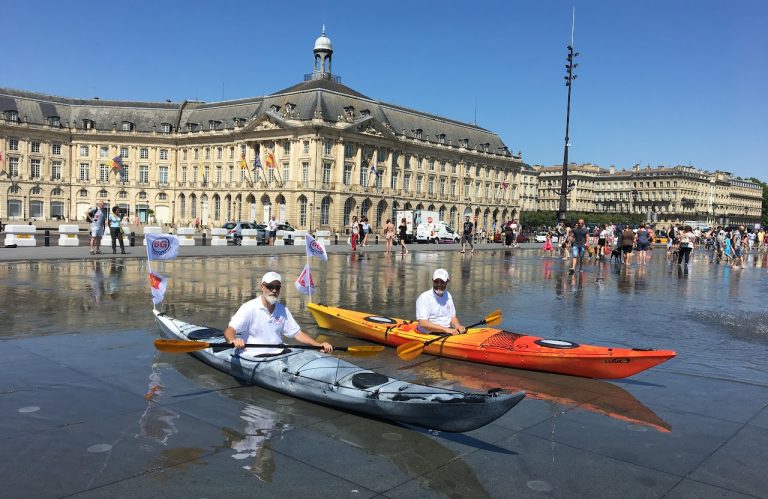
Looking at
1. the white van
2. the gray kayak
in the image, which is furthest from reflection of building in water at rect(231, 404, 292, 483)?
the white van

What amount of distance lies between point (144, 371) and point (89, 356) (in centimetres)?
106

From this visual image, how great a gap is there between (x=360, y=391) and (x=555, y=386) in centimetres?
257

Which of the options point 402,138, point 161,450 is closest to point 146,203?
point 402,138

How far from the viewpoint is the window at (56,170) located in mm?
83137

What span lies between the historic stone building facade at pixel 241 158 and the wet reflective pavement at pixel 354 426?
204 feet

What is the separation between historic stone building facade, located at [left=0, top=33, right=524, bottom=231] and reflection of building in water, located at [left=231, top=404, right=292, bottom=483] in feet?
215

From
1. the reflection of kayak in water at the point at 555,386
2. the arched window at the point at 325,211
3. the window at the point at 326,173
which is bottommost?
the reflection of kayak in water at the point at 555,386

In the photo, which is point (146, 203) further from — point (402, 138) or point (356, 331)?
point (356, 331)

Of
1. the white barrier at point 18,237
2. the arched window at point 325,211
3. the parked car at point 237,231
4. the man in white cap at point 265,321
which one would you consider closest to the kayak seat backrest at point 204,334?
the man in white cap at point 265,321

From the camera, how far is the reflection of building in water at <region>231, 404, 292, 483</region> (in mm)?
4508

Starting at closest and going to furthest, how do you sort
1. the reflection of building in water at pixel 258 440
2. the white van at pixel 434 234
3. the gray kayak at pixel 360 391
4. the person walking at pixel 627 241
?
the reflection of building in water at pixel 258 440 → the gray kayak at pixel 360 391 → the person walking at pixel 627 241 → the white van at pixel 434 234

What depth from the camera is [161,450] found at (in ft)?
15.7

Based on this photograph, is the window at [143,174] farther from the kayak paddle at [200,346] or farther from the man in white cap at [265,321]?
the man in white cap at [265,321]

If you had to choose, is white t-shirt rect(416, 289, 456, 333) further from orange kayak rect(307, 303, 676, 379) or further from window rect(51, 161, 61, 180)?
window rect(51, 161, 61, 180)
